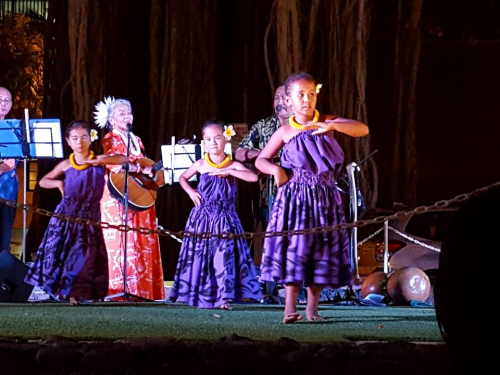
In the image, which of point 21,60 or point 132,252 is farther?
point 21,60

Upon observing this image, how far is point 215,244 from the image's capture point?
7543mm

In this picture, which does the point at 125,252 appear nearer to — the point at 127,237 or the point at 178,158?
the point at 127,237

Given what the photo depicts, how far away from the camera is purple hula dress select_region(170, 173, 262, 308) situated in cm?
743

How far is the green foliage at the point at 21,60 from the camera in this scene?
17781 mm

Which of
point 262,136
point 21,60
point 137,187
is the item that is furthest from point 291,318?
point 21,60

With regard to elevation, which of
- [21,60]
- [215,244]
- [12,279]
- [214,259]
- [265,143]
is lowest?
[12,279]

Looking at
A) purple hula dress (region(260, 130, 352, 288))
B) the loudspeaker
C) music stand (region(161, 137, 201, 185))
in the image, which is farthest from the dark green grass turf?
music stand (region(161, 137, 201, 185))

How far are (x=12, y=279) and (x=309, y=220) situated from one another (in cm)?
313

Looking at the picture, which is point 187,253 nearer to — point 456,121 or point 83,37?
point 83,37

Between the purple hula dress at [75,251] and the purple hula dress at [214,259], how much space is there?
0.68m

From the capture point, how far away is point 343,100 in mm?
12953

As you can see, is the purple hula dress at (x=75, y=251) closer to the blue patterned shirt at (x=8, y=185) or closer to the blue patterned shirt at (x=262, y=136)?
the blue patterned shirt at (x=8, y=185)

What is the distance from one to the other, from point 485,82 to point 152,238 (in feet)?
23.1

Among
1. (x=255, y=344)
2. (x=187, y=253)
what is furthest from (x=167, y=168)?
(x=255, y=344)
